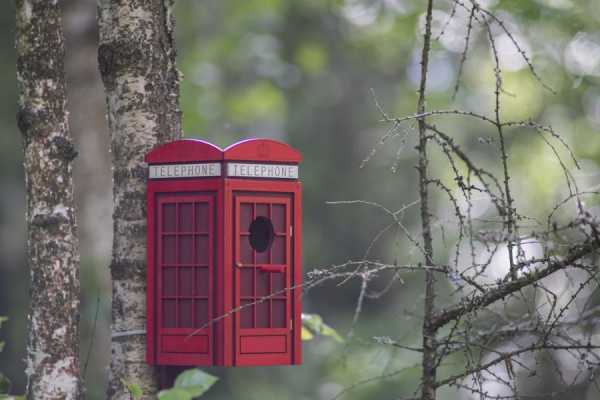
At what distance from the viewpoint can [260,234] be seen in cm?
383

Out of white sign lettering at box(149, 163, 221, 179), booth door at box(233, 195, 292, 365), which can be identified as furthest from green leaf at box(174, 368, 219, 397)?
white sign lettering at box(149, 163, 221, 179)

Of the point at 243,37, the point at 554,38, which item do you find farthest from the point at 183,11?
the point at 554,38

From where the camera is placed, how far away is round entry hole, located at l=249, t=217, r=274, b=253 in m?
3.79

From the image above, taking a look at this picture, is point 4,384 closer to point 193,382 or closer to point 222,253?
point 193,382

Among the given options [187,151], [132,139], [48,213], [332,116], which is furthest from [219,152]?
[332,116]

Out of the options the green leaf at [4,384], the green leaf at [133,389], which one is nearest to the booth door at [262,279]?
the green leaf at [133,389]

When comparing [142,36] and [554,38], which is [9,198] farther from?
[142,36]

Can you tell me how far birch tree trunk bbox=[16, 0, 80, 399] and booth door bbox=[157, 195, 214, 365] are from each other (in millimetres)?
308

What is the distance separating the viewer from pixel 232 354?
3.58 m

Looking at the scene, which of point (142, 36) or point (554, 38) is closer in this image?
point (142, 36)

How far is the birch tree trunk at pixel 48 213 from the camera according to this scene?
12.1 feet

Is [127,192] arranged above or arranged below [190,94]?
below

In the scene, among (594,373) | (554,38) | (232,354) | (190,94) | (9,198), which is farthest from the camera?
(9,198)

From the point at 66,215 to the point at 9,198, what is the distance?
32.9 ft
